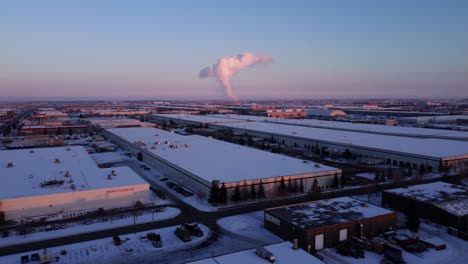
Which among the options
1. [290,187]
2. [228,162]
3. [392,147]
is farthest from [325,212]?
[392,147]

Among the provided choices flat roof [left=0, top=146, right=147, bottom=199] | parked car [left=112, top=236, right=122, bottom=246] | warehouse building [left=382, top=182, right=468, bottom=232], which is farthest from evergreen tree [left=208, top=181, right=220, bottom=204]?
warehouse building [left=382, top=182, right=468, bottom=232]

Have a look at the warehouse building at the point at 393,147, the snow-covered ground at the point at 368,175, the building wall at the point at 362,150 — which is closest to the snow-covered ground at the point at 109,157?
the building wall at the point at 362,150

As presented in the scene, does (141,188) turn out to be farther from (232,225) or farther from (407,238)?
(407,238)

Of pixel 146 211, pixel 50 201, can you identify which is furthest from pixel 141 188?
pixel 50 201

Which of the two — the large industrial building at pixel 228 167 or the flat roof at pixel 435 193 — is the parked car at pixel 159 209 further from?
the flat roof at pixel 435 193

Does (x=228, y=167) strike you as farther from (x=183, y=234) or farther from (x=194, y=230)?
(x=183, y=234)

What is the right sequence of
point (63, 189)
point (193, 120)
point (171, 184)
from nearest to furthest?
1. point (63, 189)
2. point (171, 184)
3. point (193, 120)

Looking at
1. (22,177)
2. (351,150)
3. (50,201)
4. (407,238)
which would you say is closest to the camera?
(407,238)

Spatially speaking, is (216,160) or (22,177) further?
(216,160)
